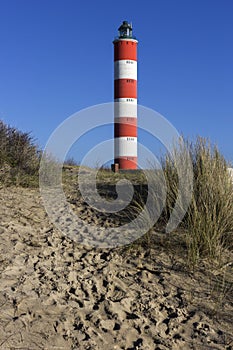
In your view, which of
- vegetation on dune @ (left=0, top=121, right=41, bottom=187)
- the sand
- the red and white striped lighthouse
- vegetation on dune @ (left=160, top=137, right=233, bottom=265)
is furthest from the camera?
the red and white striped lighthouse

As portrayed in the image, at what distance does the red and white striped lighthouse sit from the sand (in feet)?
37.8

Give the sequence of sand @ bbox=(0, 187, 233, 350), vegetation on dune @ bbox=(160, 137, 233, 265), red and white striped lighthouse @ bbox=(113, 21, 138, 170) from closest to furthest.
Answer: sand @ bbox=(0, 187, 233, 350) → vegetation on dune @ bbox=(160, 137, 233, 265) → red and white striped lighthouse @ bbox=(113, 21, 138, 170)

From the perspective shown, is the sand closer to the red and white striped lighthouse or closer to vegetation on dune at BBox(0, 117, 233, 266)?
vegetation on dune at BBox(0, 117, 233, 266)

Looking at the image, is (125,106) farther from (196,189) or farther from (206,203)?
(206,203)

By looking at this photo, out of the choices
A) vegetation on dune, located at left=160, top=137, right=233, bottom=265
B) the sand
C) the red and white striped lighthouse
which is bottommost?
the sand

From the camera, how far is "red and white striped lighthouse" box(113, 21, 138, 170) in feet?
56.1

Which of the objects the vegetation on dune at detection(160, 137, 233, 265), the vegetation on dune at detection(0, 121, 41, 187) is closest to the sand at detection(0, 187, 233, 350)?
the vegetation on dune at detection(160, 137, 233, 265)

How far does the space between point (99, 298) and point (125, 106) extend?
13391mm

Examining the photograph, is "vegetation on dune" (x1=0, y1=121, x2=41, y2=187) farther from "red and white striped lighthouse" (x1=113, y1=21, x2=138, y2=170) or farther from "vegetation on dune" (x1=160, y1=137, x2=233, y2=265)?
"red and white striped lighthouse" (x1=113, y1=21, x2=138, y2=170)

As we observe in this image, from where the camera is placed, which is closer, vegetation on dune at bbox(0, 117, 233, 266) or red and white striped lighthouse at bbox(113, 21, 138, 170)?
vegetation on dune at bbox(0, 117, 233, 266)

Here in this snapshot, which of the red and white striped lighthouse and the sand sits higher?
the red and white striped lighthouse

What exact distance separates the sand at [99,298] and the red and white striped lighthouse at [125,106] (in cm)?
1152

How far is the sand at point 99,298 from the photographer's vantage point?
12.3 feet

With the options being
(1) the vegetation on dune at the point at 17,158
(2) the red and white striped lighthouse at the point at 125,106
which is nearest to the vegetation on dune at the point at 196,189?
(1) the vegetation on dune at the point at 17,158
